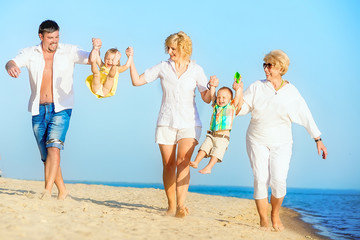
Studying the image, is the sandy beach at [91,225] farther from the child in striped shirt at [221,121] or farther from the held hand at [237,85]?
the held hand at [237,85]

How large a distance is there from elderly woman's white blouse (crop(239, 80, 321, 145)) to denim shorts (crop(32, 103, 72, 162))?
2.49 meters

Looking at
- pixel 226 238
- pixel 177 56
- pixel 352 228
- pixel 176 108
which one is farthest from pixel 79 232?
pixel 352 228

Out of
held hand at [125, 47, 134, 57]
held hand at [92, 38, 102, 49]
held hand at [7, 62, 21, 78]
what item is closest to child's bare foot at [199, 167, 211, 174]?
held hand at [125, 47, 134, 57]

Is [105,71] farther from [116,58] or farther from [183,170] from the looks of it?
[183,170]

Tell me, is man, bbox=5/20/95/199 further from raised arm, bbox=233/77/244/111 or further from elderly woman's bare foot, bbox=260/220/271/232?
elderly woman's bare foot, bbox=260/220/271/232

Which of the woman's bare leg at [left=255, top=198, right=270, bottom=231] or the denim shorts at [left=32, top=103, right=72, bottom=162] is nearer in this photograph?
the woman's bare leg at [left=255, top=198, right=270, bottom=231]

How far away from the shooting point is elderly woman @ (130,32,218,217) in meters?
6.72

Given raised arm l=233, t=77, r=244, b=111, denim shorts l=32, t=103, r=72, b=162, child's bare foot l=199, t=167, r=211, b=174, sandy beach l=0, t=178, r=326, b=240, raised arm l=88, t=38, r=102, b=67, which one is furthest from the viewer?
denim shorts l=32, t=103, r=72, b=162

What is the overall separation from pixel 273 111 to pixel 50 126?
3069 millimetres

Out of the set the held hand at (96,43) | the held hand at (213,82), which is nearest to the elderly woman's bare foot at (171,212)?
the held hand at (213,82)

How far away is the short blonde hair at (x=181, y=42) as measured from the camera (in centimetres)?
670

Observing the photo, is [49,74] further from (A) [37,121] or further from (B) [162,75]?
(B) [162,75]

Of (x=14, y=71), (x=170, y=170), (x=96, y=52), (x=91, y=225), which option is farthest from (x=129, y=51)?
(x=91, y=225)

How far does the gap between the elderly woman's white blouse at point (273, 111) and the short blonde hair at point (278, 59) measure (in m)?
0.28
